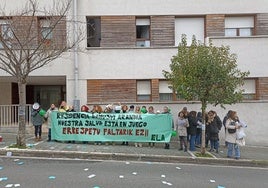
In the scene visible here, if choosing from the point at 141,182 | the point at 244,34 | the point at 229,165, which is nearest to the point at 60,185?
the point at 141,182

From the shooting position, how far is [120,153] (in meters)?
12.4

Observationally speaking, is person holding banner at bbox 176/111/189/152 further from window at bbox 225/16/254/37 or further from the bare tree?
window at bbox 225/16/254/37

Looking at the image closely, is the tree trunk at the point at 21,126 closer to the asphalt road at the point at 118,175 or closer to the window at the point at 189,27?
the asphalt road at the point at 118,175

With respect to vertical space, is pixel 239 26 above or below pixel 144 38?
above

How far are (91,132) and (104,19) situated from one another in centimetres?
633

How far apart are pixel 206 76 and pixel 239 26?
279 inches

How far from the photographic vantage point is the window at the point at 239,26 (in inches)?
722

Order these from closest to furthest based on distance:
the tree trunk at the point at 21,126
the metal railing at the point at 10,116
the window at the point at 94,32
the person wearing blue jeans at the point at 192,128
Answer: the tree trunk at the point at 21,126 < the person wearing blue jeans at the point at 192,128 < the metal railing at the point at 10,116 < the window at the point at 94,32

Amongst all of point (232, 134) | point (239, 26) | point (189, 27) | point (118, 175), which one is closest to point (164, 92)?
point (189, 27)

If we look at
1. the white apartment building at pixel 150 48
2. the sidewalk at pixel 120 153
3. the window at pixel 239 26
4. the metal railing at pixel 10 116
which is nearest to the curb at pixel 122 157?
the sidewalk at pixel 120 153

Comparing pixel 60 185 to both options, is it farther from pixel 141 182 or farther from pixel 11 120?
pixel 11 120

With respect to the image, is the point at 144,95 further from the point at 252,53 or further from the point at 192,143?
the point at 252,53

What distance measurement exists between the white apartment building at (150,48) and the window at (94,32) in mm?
50

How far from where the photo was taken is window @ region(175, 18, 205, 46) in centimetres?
1822
